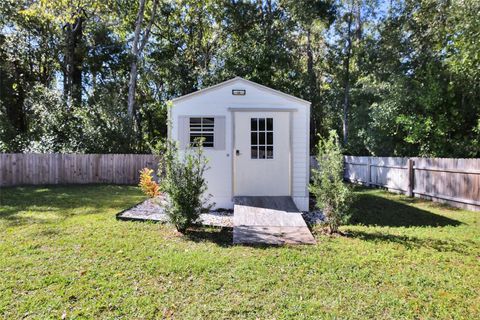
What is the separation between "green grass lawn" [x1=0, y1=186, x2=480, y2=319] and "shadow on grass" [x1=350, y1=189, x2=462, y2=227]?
292 millimetres

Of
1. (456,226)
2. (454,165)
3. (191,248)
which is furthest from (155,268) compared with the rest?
(454,165)

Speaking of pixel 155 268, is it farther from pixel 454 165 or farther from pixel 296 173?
pixel 454 165

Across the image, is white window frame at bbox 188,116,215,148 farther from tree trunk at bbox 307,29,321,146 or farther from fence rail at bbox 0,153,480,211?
tree trunk at bbox 307,29,321,146

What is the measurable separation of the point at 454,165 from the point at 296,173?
13.9 ft

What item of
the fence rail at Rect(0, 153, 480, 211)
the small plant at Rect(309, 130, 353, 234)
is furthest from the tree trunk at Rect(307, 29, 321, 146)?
the small plant at Rect(309, 130, 353, 234)

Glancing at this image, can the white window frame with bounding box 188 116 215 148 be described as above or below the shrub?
above

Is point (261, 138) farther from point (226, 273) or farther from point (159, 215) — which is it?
point (226, 273)

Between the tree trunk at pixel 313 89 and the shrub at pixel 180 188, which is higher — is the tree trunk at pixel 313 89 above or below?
above

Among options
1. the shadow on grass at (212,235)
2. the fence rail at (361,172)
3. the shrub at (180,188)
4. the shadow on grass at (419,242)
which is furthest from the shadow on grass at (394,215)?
the shrub at (180,188)

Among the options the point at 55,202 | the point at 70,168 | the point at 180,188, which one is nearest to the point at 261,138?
the point at 180,188

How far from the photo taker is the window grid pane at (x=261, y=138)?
747 centimetres

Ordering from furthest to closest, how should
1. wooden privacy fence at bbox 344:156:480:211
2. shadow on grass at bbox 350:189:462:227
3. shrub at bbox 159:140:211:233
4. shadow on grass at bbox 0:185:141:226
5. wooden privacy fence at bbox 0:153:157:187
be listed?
wooden privacy fence at bbox 0:153:157:187
wooden privacy fence at bbox 344:156:480:211
shadow on grass at bbox 0:185:141:226
shadow on grass at bbox 350:189:462:227
shrub at bbox 159:140:211:233

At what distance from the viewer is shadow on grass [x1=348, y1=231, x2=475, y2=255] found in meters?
4.55

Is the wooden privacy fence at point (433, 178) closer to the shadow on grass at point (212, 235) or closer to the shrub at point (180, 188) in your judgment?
the shadow on grass at point (212, 235)
